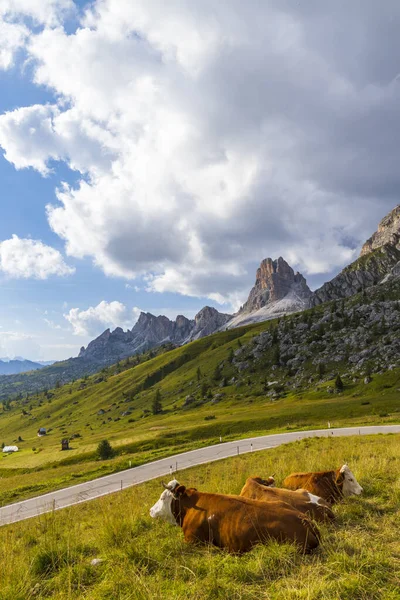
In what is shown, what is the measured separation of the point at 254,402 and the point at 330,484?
120957mm

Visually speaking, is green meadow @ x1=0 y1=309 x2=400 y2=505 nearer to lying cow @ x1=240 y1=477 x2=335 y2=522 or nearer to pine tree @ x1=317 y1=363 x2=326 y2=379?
pine tree @ x1=317 y1=363 x2=326 y2=379

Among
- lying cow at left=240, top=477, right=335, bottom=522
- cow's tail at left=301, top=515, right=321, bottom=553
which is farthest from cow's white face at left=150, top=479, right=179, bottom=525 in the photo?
cow's tail at left=301, top=515, right=321, bottom=553

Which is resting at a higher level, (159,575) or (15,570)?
(15,570)

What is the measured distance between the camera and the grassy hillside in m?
66.4

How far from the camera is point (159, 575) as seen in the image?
19.9 ft

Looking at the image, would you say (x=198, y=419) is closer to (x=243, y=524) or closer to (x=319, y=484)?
(x=319, y=484)

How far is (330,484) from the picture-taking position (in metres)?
11.5

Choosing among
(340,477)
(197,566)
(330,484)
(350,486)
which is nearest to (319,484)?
(330,484)

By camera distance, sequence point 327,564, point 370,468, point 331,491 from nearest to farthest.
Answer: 1. point 327,564
2. point 331,491
3. point 370,468

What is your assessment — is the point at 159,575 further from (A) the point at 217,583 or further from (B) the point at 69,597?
(B) the point at 69,597

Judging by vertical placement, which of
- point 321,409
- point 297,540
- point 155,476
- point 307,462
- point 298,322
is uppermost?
point 298,322

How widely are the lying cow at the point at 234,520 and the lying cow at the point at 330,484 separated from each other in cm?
391

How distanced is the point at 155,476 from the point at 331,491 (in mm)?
27264

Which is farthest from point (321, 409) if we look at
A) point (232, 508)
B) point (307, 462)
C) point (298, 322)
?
point (298, 322)
